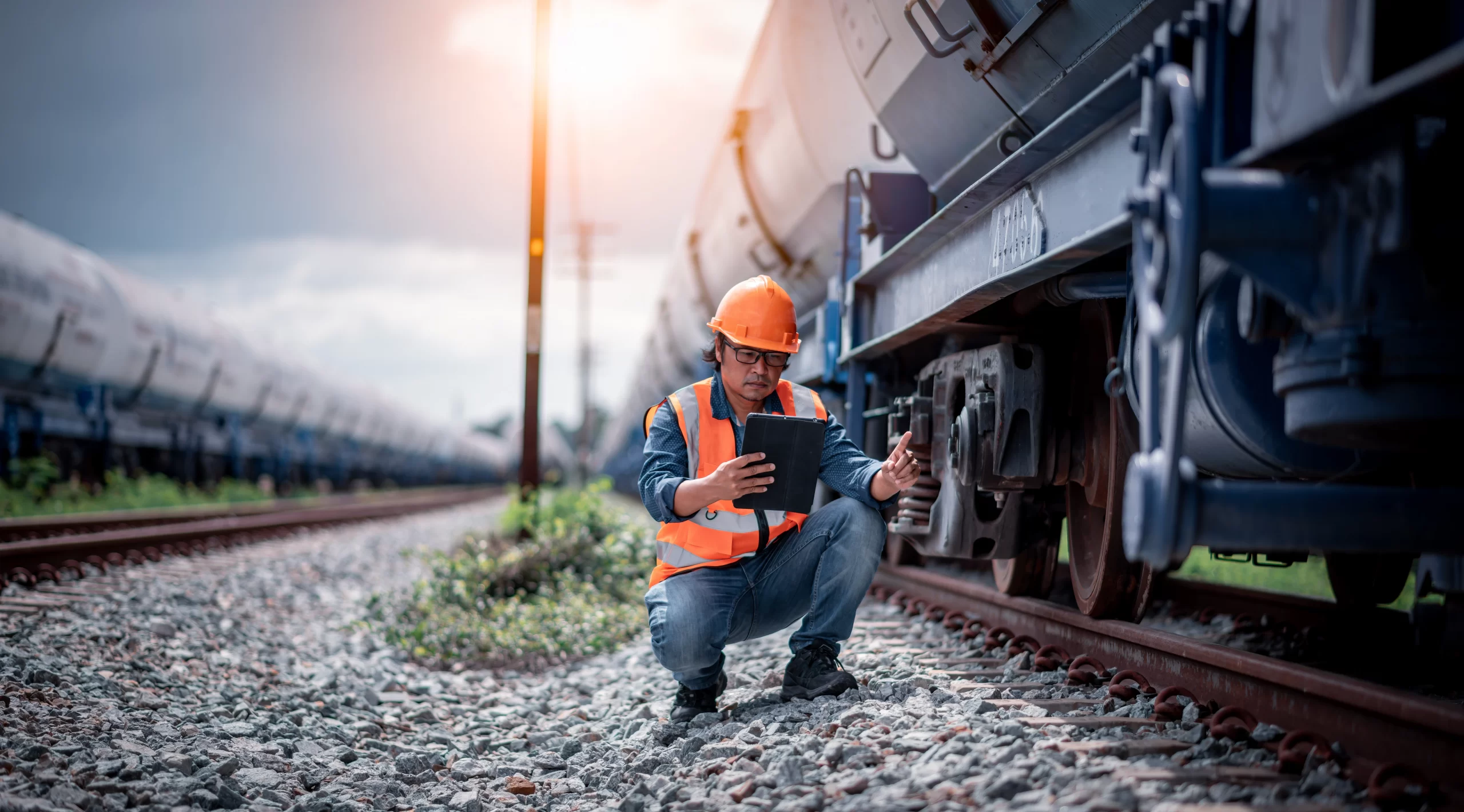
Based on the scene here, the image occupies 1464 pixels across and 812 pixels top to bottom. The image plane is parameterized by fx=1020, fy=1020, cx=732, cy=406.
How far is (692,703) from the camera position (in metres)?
3.31

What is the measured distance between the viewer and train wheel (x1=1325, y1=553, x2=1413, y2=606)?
12.8 feet

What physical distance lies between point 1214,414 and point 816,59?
370 cm

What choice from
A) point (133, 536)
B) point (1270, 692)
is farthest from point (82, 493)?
point (1270, 692)

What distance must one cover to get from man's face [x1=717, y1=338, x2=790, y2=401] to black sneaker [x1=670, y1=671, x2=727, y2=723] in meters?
0.97

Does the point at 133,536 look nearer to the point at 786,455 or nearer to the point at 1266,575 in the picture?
the point at 786,455

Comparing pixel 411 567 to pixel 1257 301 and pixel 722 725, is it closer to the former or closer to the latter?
pixel 722 725

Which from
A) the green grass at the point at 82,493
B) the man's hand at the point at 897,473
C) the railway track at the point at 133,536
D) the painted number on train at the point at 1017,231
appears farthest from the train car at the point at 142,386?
the painted number on train at the point at 1017,231

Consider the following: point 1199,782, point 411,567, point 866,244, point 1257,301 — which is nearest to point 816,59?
point 866,244

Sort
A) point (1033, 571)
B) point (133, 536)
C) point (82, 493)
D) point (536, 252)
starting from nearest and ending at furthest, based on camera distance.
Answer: point (1033, 571), point (133, 536), point (536, 252), point (82, 493)

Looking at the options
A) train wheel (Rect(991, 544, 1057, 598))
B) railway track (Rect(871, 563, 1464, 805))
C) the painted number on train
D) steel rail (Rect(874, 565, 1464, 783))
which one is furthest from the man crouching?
train wheel (Rect(991, 544, 1057, 598))

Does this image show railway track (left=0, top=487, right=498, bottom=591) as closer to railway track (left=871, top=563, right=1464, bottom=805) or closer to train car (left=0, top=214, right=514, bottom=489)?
train car (left=0, top=214, right=514, bottom=489)

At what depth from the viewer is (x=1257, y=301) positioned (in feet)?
6.90

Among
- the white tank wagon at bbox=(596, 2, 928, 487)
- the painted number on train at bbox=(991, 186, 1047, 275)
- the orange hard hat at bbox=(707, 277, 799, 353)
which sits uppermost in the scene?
the white tank wagon at bbox=(596, 2, 928, 487)

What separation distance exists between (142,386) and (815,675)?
1491 cm
